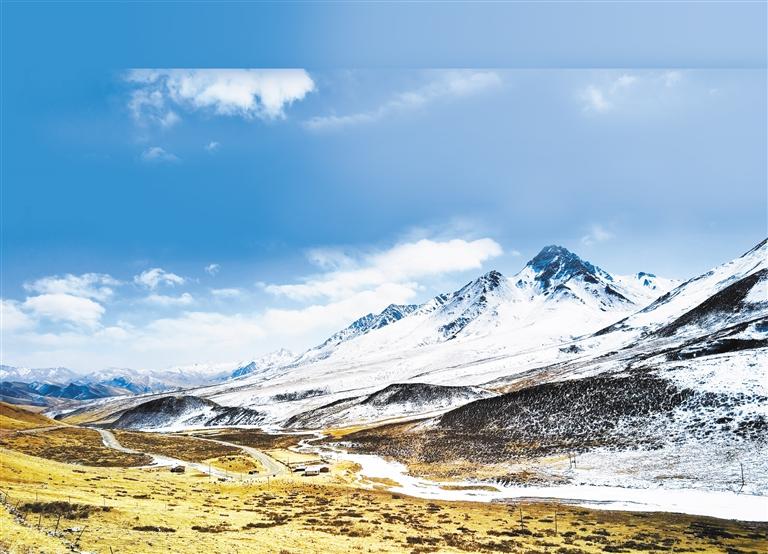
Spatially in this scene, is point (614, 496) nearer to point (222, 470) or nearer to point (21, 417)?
point (222, 470)

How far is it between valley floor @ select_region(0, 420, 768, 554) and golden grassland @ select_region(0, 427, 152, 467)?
1147 inches

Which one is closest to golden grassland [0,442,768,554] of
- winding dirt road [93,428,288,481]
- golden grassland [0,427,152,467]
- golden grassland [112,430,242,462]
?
winding dirt road [93,428,288,481]

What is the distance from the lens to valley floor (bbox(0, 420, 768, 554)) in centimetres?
2712

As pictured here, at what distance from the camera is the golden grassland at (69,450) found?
86188mm

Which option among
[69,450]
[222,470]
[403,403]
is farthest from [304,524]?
[403,403]

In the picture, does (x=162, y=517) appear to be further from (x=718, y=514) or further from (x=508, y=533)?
(x=718, y=514)

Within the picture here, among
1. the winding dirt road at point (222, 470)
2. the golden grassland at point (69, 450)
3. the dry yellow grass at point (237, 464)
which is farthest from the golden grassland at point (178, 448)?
the golden grassland at point (69, 450)

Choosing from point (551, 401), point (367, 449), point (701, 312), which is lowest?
point (367, 449)

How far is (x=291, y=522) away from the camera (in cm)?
3984

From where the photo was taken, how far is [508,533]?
3934cm

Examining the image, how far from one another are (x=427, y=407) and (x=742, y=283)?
5441 inches

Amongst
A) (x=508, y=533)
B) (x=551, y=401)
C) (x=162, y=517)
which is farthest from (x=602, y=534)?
(x=551, y=401)

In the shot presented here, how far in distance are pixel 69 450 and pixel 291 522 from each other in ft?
274

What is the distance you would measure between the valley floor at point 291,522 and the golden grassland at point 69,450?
29.1 m
